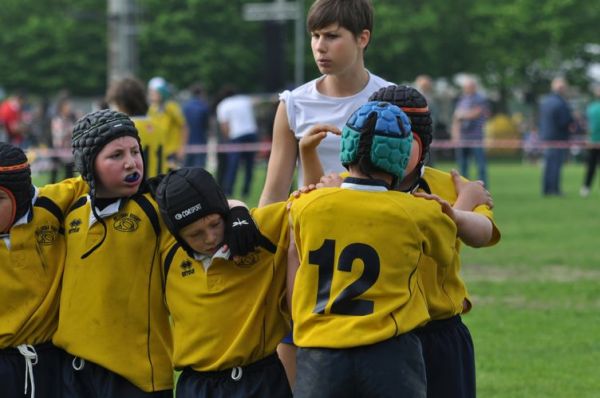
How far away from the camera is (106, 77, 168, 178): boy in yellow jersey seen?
9.31 meters

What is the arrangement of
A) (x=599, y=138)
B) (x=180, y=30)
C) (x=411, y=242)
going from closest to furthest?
(x=411, y=242) < (x=599, y=138) < (x=180, y=30)

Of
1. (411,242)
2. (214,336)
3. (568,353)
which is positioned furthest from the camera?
(568,353)

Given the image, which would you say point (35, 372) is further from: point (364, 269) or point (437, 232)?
point (437, 232)

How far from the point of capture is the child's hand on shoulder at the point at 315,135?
15.8ft

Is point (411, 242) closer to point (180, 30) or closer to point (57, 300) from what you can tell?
point (57, 300)

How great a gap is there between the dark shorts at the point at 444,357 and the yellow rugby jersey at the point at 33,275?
4.70 feet

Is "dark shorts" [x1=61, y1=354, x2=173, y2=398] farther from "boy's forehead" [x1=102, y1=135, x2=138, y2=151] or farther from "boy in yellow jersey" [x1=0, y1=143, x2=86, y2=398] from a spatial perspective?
"boy's forehead" [x1=102, y1=135, x2=138, y2=151]

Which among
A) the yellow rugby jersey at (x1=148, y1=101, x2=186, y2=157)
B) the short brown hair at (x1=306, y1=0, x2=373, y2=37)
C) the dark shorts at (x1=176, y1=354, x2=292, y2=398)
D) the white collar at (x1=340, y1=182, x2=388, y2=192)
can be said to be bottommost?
the yellow rugby jersey at (x1=148, y1=101, x2=186, y2=157)

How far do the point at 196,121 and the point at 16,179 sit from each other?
58.2ft

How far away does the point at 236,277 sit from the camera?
4480mm

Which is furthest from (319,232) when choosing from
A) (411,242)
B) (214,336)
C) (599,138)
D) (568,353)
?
(599,138)

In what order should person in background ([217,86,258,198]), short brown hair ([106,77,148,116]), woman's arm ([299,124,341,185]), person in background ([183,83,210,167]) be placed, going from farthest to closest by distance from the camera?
person in background ([183,83,210,167]), person in background ([217,86,258,198]), short brown hair ([106,77,148,116]), woman's arm ([299,124,341,185])

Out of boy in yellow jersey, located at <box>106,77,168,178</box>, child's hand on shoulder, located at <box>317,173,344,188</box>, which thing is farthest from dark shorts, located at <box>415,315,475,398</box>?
boy in yellow jersey, located at <box>106,77,168,178</box>

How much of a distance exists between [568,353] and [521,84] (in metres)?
50.3
